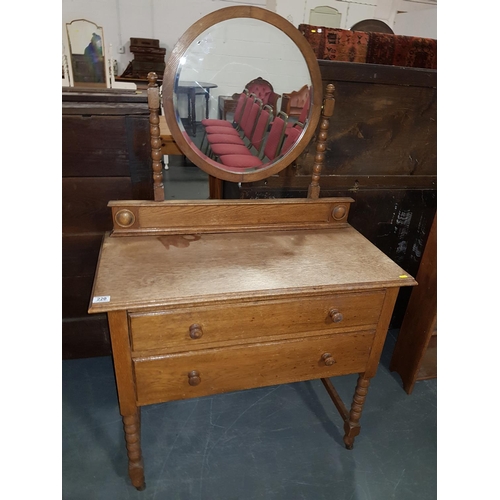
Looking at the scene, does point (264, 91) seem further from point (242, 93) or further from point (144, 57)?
point (144, 57)

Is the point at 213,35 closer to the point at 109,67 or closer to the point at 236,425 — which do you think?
the point at 109,67

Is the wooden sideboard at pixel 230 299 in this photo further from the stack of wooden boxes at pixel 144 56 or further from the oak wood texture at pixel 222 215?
the stack of wooden boxes at pixel 144 56

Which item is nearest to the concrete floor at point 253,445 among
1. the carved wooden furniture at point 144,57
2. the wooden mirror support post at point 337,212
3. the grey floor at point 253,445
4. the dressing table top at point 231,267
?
the grey floor at point 253,445

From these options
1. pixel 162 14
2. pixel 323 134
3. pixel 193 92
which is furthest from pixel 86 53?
pixel 162 14

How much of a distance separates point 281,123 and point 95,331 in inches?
62.8

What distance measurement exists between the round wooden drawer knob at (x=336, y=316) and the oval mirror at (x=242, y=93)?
70 centimetres

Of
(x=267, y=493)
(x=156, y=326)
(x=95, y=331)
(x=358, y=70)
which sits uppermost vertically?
(x=358, y=70)

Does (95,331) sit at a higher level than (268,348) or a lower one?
lower

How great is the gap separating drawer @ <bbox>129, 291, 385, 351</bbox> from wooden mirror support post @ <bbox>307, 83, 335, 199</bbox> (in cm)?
58

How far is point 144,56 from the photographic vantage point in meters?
6.10

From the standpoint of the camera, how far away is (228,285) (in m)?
1.27

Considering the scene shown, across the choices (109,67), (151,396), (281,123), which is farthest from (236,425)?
(109,67)

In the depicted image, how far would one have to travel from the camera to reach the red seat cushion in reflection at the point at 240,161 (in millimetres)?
1644

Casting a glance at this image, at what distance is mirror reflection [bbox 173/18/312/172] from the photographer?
143 cm
